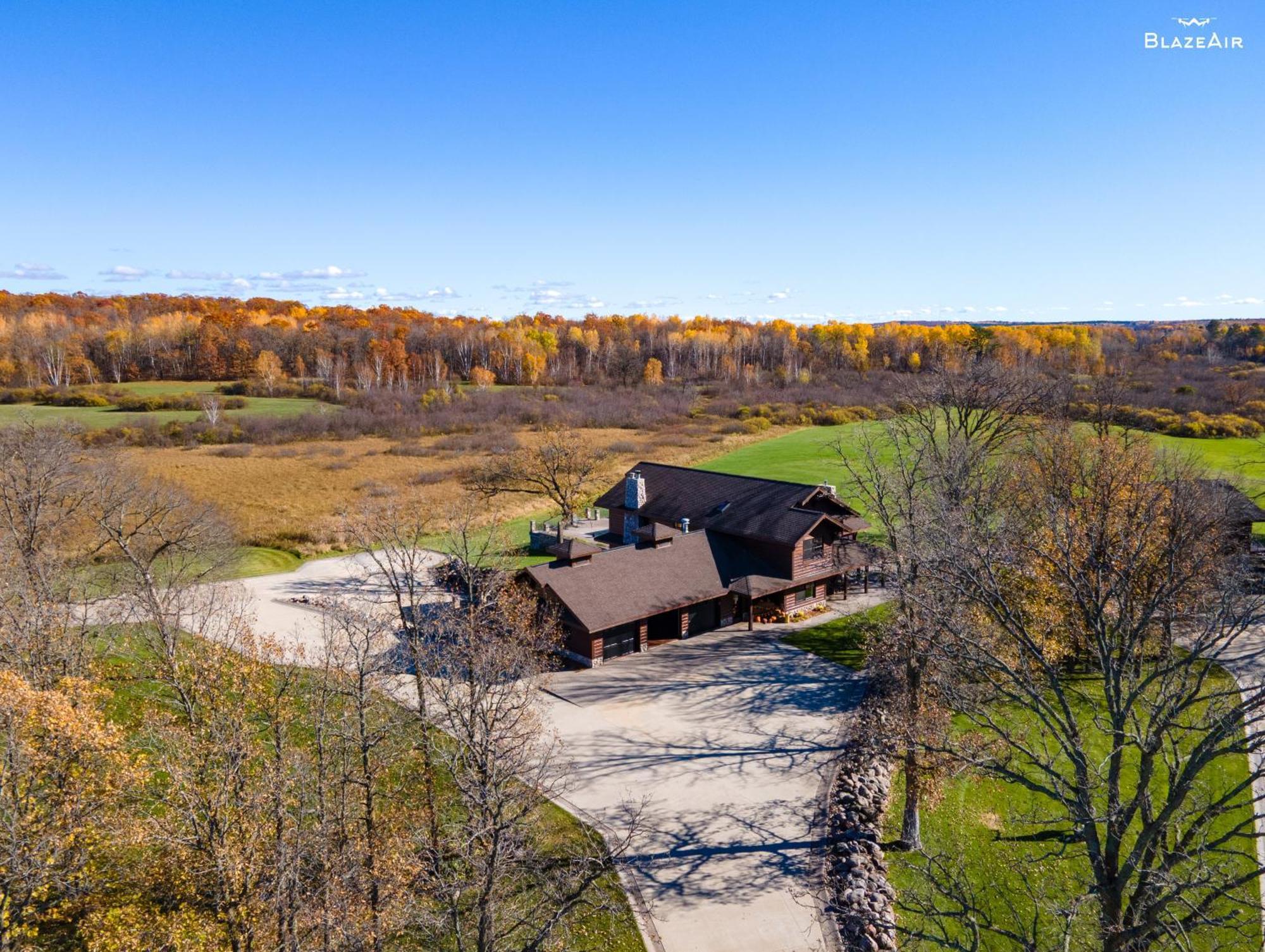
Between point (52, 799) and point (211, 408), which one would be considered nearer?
point (52, 799)

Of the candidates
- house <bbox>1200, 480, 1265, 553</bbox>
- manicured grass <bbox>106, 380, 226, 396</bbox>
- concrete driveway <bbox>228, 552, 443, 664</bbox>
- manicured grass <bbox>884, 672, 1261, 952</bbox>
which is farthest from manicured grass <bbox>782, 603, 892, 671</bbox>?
manicured grass <bbox>106, 380, 226, 396</bbox>

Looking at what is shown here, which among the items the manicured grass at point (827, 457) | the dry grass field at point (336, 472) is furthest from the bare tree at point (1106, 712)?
the dry grass field at point (336, 472)

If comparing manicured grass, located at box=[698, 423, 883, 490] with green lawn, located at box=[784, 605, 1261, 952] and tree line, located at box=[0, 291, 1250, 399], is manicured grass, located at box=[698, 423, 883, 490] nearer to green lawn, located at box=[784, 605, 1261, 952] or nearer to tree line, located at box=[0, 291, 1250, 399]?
tree line, located at box=[0, 291, 1250, 399]

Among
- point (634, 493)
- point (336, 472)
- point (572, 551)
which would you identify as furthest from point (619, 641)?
point (336, 472)

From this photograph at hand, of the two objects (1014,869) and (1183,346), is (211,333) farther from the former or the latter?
(1183,346)

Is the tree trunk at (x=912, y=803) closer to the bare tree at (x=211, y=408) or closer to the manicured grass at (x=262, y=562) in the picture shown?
the manicured grass at (x=262, y=562)

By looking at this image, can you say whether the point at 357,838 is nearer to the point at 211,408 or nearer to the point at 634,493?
the point at 634,493
